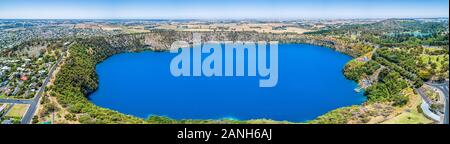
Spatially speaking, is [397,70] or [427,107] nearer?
[427,107]

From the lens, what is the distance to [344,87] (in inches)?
771

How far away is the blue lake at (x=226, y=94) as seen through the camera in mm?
14711

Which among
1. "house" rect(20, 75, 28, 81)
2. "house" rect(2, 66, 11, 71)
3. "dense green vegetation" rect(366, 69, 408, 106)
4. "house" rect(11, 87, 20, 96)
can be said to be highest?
"house" rect(2, 66, 11, 71)

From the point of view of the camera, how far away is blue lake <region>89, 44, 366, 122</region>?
1471 cm

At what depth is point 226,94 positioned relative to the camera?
1755 cm

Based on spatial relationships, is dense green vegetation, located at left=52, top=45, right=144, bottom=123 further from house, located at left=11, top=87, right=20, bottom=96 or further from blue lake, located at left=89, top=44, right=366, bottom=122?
house, located at left=11, top=87, right=20, bottom=96

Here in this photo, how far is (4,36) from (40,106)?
2552 cm

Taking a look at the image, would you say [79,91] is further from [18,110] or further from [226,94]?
[226,94]

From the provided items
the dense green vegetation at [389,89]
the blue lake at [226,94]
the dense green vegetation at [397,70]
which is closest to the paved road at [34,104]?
the blue lake at [226,94]

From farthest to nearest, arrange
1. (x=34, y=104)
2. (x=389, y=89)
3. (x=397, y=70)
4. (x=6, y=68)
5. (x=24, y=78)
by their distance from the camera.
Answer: (x=6, y=68), (x=397, y=70), (x=24, y=78), (x=389, y=89), (x=34, y=104)

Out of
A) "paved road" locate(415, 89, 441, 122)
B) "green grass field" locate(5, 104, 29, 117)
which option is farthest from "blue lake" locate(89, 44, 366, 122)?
"green grass field" locate(5, 104, 29, 117)

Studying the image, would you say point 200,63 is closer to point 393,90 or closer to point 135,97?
point 135,97

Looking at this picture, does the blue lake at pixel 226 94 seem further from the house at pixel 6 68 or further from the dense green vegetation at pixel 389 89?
the house at pixel 6 68

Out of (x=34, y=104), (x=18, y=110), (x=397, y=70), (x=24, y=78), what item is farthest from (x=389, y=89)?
(x=24, y=78)
